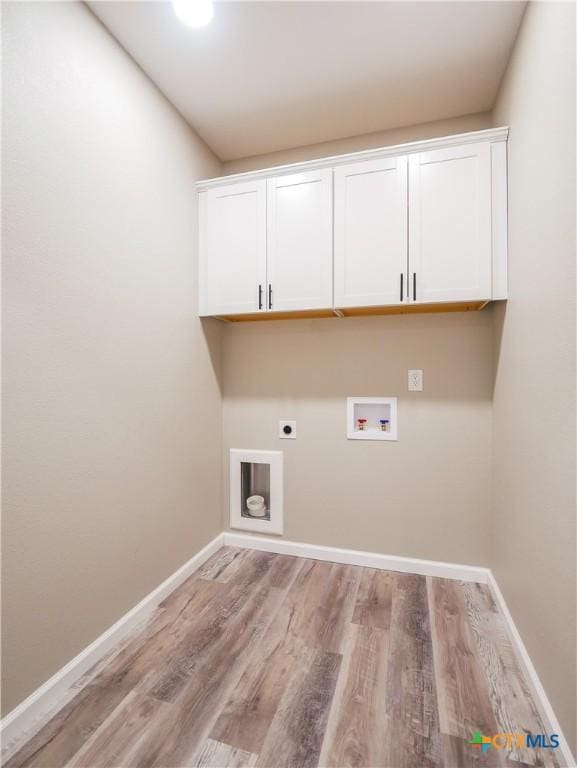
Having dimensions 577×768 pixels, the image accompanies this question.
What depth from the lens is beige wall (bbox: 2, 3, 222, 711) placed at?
1260 millimetres

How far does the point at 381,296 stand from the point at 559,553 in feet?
4.45

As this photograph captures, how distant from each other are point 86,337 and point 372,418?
5.49 ft

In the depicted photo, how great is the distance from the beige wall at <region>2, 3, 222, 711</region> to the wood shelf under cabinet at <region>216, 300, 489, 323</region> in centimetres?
45

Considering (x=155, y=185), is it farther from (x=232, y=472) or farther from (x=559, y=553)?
(x=559, y=553)

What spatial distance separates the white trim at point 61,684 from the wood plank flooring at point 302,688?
0.13 ft

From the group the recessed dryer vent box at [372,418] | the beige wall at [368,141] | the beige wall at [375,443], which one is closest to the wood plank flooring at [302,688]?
the beige wall at [375,443]

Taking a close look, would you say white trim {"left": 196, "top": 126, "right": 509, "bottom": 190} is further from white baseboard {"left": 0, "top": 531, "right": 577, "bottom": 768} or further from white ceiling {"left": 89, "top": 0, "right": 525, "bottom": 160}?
white baseboard {"left": 0, "top": 531, "right": 577, "bottom": 768}

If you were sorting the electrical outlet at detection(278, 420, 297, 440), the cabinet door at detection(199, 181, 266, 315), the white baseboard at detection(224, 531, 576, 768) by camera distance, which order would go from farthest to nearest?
the electrical outlet at detection(278, 420, 297, 440) → the cabinet door at detection(199, 181, 266, 315) → the white baseboard at detection(224, 531, 576, 768)

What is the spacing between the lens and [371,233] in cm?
202

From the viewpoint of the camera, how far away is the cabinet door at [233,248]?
2221mm

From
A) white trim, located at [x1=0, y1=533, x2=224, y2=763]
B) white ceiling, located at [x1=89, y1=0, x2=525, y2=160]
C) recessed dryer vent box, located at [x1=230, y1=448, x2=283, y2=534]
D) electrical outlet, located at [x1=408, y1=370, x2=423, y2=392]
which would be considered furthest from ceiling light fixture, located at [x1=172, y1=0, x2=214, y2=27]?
white trim, located at [x1=0, y1=533, x2=224, y2=763]

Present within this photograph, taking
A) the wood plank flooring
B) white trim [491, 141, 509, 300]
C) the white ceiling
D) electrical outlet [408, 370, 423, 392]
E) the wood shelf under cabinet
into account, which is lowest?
the wood plank flooring

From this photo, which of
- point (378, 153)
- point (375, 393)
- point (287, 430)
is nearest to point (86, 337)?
point (287, 430)

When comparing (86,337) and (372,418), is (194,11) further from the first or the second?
(372,418)
